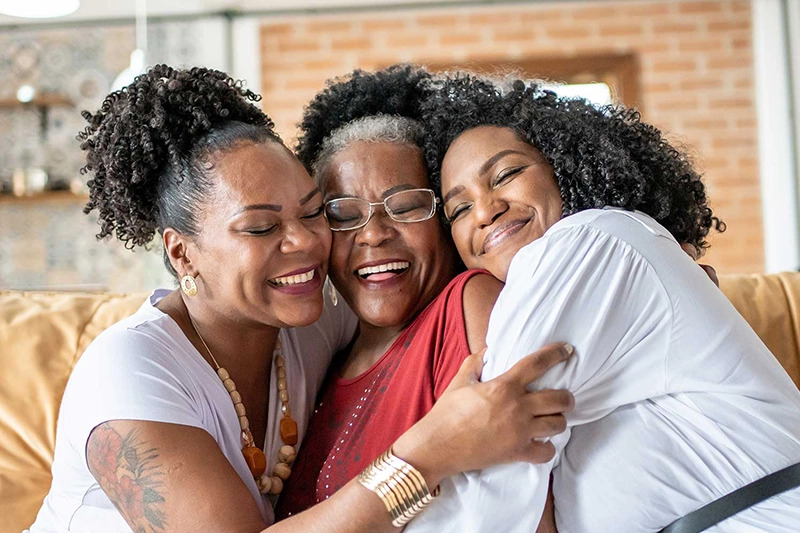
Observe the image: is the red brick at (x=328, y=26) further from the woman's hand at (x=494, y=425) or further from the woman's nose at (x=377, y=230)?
the woman's hand at (x=494, y=425)

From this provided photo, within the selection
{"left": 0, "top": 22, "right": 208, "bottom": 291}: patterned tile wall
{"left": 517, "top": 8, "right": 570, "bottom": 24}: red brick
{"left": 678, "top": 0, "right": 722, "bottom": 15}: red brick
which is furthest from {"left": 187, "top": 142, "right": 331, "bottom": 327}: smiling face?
{"left": 678, "top": 0, "right": 722, "bottom": 15}: red brick

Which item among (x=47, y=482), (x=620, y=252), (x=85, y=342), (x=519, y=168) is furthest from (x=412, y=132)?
(x=47, y=482)

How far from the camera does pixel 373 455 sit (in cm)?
174

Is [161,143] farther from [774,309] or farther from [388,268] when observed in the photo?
[774,309]

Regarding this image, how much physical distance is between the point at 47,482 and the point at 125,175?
98 centimetres

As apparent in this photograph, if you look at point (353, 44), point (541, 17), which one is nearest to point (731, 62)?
point (541, 17)

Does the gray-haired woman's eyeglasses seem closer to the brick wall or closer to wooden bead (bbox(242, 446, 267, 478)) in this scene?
wooden bead (bbox(242, 446, 267, 478))

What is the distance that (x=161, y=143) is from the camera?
196 cm

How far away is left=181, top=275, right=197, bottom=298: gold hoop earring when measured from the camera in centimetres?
195

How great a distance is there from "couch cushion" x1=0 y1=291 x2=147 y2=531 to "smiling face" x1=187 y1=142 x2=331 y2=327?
2.77ft

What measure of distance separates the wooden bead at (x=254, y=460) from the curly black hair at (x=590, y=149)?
693mm

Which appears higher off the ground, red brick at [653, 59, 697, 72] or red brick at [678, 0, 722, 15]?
red brick at [678, 0, 722, 15]

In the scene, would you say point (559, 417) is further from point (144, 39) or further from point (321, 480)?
point (144, 39)

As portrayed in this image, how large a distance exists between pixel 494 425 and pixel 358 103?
1.01 meters
